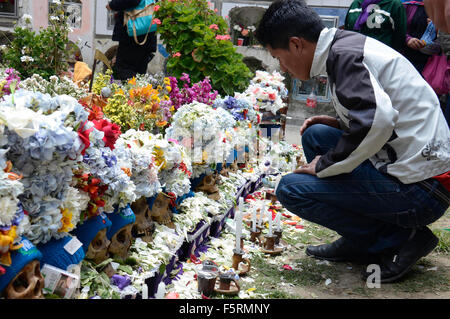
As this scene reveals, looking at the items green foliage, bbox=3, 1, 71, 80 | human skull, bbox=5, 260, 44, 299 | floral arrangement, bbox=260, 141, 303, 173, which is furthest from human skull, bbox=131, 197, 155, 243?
green foliage, bbox=3, 1, 71, 80

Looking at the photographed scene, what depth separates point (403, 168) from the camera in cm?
234

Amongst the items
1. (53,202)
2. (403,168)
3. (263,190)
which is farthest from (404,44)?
(53,202)

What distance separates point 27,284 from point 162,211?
1.10 metres

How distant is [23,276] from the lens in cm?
147

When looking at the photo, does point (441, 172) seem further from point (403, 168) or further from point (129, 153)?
point (129, 153)

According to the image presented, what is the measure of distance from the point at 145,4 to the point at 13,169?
4249mm

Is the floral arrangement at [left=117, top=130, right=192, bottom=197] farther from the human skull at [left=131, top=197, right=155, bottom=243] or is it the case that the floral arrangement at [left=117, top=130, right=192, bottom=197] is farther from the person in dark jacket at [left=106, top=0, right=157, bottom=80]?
the person in dark jacket at [left=106, top=0, right=157, bottom=80]

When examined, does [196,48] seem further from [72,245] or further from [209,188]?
[72,245]

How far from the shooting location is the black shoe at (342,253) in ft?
9.06

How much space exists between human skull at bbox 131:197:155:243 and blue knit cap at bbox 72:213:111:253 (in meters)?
0.42

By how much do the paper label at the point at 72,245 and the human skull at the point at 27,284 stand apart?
0.17 m

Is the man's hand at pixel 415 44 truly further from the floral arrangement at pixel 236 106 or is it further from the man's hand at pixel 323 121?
the man's hand at pixel 323 121
